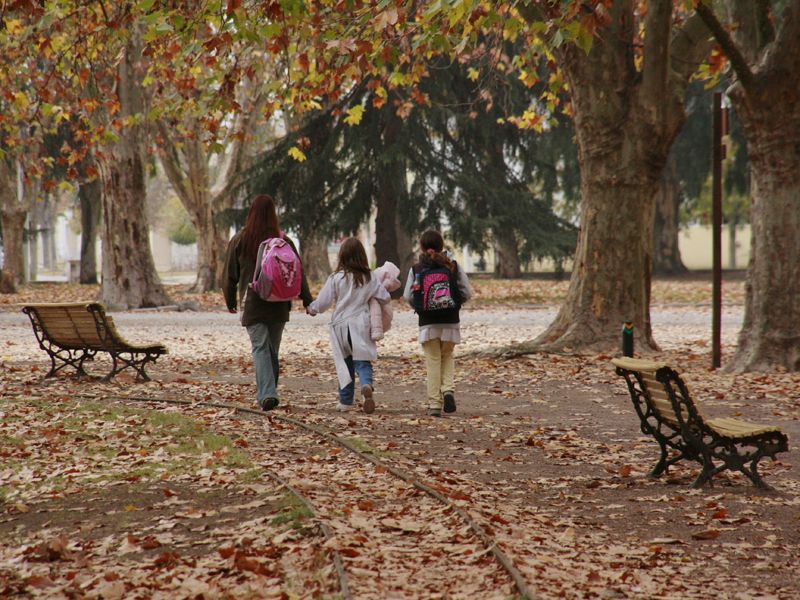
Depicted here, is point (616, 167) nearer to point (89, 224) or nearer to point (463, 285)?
point (463, 285)

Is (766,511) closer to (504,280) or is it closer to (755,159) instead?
(755,159)

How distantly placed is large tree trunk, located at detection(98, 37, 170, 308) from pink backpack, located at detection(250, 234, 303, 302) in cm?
1757

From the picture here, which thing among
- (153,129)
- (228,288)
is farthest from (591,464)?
(153,129)

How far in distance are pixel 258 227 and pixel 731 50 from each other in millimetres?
5995

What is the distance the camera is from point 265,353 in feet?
35.6

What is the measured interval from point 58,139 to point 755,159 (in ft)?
105

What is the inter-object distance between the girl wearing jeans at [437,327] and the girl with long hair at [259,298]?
3.56 ft

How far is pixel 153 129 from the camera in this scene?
34.8 meters

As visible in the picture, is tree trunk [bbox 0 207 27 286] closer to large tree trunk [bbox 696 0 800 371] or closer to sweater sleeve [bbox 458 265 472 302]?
large tree trunk [bbox 696 0 800 371]

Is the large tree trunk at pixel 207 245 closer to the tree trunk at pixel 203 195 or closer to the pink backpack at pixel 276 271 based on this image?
the tree trunk at pixel 203 195

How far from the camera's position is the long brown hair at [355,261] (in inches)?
427

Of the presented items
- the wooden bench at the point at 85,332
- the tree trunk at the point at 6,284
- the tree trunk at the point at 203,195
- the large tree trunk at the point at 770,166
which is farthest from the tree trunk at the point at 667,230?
the wooden bench at the point at 85,332

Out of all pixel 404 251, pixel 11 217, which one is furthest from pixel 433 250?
pixel 11 217

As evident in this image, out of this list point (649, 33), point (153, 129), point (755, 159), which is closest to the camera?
point (755, 159)
